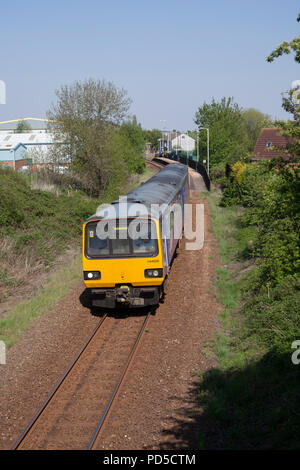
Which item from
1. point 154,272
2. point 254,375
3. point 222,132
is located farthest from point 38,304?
point 222,132

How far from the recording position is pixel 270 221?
14.2 metres

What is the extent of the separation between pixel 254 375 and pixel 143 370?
2.15 metres

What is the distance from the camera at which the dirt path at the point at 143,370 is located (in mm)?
6547

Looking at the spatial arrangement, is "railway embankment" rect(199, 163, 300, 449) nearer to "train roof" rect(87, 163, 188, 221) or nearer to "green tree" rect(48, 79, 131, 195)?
"train roof" rect(87, 163, 188, 221)

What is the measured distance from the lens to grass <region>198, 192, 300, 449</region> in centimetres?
606

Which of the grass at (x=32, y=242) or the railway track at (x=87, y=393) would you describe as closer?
the railway track at (x=87, y=393)

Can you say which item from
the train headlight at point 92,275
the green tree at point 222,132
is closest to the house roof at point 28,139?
the green tree at point 222,132

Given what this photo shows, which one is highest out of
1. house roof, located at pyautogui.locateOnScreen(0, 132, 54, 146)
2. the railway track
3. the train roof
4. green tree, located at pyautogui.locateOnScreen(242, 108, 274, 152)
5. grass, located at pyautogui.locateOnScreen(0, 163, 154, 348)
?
green tree, located at pyautogui.locateOnScreen(242, 108, 274, 152)

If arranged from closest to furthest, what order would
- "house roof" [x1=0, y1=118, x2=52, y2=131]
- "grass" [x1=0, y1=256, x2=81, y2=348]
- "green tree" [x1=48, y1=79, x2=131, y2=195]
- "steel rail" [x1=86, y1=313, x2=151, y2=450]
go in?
"steel rail" [x1=86, y1=313, x2=151, y2=450] → "grass" [x1=0, y1=256, x2=81, y2=348] → "green tree" [x1=48, y1=79, x2=131, y2=195] → "house roof" [x1=0, y1=118, x2=52, y2=131]

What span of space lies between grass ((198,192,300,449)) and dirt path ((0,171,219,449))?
1.03ft

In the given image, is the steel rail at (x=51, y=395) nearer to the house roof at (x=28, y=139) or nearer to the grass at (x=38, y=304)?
the grass at (x=38, y=304)

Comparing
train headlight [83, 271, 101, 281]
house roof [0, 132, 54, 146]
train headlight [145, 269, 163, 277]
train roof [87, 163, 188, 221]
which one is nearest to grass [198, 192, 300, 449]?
train headlight [145, 269, 163, 277]

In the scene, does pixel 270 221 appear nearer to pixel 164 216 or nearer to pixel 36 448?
pixel 164 216

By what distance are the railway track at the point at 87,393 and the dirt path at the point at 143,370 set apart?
180 millimetres
